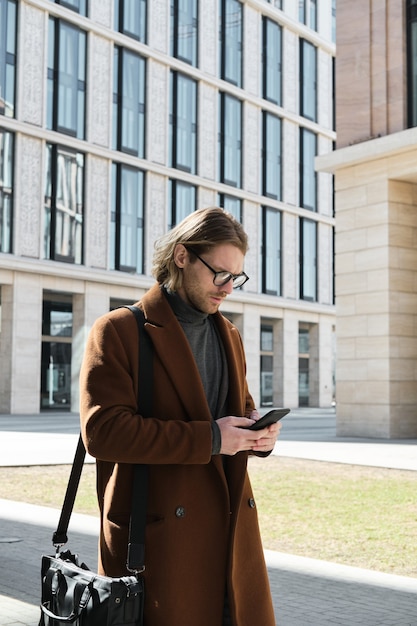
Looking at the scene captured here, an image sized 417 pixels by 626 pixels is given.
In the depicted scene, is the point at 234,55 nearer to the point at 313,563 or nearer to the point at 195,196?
the point at 195,196

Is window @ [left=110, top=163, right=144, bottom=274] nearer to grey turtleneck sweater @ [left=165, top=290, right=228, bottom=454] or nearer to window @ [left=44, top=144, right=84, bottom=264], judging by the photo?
window @ [left=44, top=144, right=84, bottom=264]

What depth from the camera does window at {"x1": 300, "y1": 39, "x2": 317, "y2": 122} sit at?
51.2 meters

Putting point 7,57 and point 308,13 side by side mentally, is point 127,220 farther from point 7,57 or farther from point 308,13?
point 308,13

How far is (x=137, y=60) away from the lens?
4188cm

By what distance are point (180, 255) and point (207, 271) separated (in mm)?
103

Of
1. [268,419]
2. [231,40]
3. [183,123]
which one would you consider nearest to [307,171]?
[231,40]

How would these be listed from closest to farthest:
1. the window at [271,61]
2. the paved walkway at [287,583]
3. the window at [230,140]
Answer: the paved walkway at [287,583], the window at [230,140], the window at [271,61]

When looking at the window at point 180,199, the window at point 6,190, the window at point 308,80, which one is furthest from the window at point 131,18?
the window at point 308,80

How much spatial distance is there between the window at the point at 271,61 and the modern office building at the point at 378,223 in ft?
84.3

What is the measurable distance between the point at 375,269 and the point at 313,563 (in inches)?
640

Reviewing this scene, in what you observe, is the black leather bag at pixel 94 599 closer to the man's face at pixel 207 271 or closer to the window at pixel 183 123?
the man's face at pixel 207 271

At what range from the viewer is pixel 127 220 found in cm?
4094

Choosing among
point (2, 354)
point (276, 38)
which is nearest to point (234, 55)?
point (276, 38)

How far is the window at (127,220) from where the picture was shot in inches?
1588
